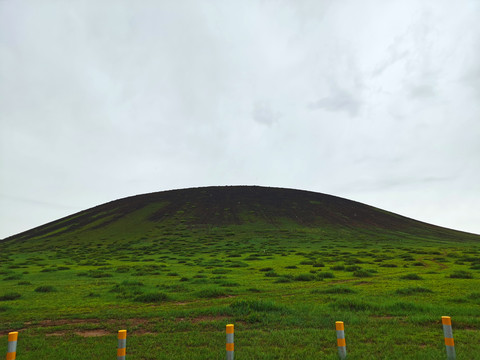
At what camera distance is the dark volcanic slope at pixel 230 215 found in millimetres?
103500

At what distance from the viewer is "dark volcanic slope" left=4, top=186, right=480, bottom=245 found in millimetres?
103500

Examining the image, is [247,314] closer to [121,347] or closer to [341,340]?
[341,340]

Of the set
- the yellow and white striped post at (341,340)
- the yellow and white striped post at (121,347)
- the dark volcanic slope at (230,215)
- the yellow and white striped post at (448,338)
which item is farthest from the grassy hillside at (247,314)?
the dark volcanic slope at (230,215)

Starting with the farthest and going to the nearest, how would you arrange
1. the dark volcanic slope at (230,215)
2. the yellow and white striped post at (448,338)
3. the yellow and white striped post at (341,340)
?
the dark volcanic slope at (230,215), the yellow and white striped post at (341,340), the yellow and white striped post at (448,338)

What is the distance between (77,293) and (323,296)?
56.8 ft

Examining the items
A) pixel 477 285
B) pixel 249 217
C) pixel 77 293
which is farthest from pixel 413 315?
pixel 249 217

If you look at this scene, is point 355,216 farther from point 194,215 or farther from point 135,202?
point 135,202

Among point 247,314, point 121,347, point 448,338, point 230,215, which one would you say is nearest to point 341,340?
point 448,338

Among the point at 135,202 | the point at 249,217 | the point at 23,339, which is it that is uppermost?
the point at 135,202

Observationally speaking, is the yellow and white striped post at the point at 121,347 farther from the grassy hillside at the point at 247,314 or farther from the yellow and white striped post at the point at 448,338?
the yellow and white striped post at the point at 448,338

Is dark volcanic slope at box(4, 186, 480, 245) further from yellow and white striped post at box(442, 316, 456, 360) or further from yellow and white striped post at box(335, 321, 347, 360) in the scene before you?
yellow and white striped post at box(442, 316, 456, 360)

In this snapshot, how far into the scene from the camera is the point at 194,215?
115562 mm

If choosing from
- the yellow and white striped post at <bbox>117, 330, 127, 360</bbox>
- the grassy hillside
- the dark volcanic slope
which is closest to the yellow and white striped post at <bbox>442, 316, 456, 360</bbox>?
the grassy hillside

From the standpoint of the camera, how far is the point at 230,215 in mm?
115438
